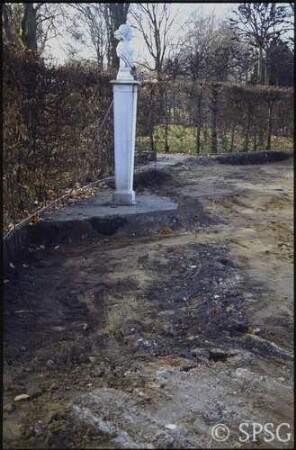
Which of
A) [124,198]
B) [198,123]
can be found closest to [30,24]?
[198,123]

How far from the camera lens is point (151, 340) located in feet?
12.8

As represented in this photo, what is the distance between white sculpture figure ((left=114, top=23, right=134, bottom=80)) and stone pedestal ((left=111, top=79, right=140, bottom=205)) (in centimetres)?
11

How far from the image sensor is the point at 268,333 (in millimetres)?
4094

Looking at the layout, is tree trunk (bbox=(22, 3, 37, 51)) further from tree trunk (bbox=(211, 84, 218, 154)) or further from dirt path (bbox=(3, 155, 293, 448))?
dirt path (bbox=(3, 155, 293, 448))

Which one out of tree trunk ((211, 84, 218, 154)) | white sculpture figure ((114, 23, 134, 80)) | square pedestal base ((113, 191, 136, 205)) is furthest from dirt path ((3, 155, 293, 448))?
tree trunk ((211, 84, 218, 154))

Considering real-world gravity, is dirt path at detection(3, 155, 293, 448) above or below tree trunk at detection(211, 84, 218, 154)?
below

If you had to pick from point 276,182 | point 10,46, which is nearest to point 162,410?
point 10,46

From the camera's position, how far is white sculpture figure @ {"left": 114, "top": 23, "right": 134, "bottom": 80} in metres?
7.56

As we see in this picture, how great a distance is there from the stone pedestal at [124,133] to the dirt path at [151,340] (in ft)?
3.16

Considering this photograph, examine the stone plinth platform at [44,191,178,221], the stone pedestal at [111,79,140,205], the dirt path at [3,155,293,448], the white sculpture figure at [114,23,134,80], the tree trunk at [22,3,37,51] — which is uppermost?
the tree trunk at [22,3,37,51]

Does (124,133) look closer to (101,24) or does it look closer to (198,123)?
(198,123)

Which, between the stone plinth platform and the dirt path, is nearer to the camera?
the dirt path

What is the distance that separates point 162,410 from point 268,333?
1531 mm

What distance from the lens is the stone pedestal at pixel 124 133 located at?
7.57m
